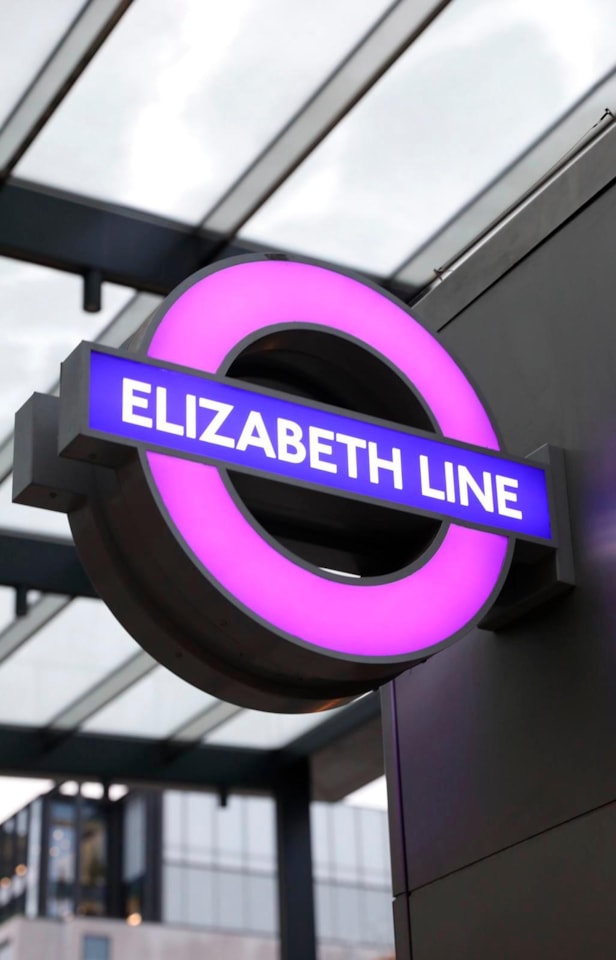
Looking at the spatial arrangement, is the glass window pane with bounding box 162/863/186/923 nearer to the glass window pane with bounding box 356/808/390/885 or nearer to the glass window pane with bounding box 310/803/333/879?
the glass window pane with bounding box 310/803/333/879

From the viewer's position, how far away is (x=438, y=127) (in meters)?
6.83

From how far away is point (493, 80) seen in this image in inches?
257

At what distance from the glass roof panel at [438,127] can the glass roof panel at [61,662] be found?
3.25 meters

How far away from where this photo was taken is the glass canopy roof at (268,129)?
6297 millimetres

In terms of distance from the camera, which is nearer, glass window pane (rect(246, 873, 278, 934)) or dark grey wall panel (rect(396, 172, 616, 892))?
dark grey wall panel (rect(396, 172, 616, 892))

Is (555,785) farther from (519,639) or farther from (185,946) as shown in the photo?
(185,946)

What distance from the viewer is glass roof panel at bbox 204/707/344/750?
10734mm

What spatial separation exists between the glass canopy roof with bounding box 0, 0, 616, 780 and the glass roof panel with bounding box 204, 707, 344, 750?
3478 mm

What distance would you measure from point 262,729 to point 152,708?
814mm

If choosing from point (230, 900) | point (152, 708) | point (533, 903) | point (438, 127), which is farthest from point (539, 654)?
point (230, 900)

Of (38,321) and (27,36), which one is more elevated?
(27,36)

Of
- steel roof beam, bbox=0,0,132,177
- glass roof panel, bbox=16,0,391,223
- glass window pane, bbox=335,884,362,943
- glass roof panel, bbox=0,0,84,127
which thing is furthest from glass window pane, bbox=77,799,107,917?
glass roof panel, bbox=0,0,84,127

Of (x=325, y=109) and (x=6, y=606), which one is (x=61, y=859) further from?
(x=325, y=109)

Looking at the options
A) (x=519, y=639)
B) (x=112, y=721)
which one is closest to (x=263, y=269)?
(x=519, y=639)
